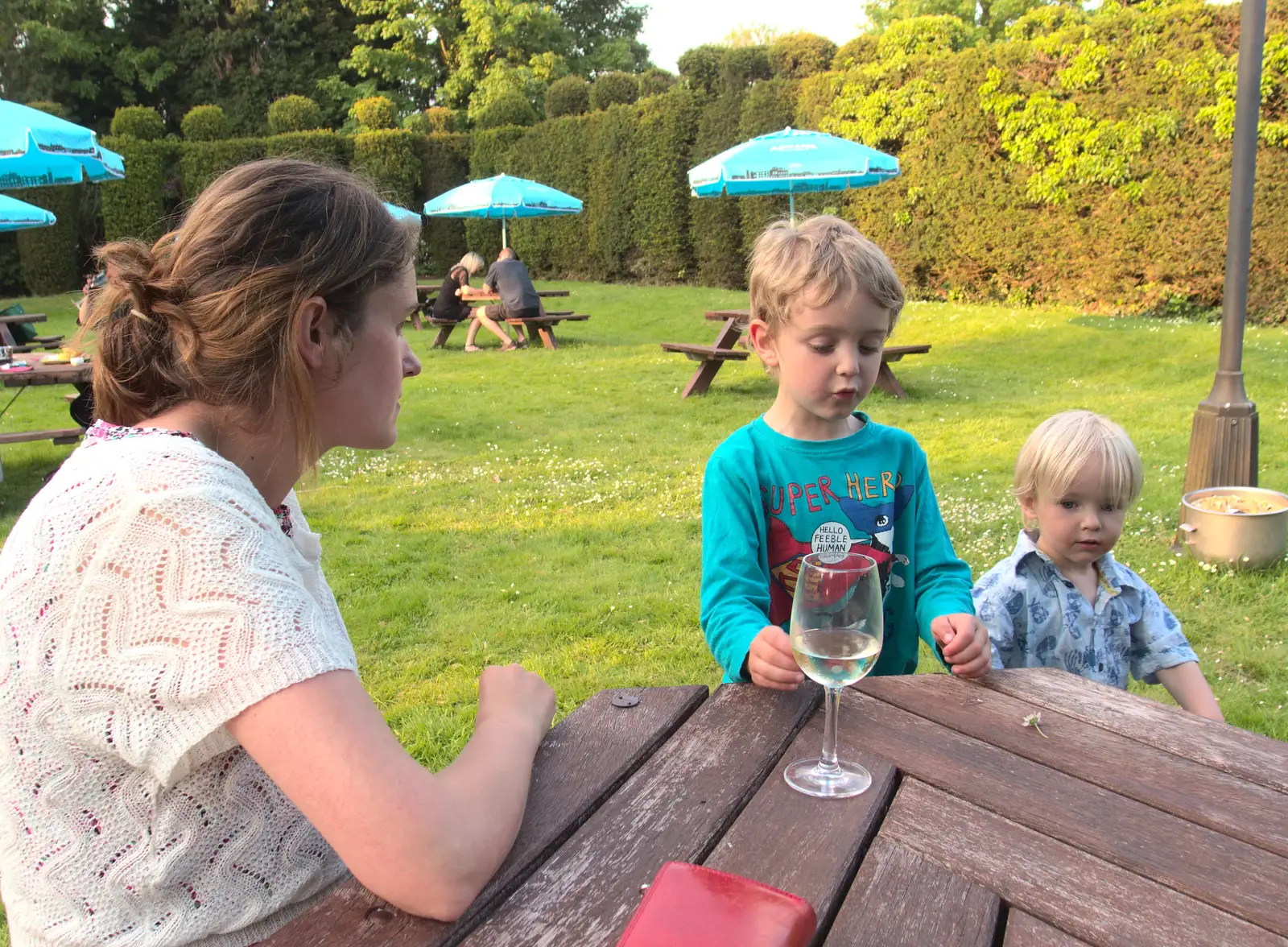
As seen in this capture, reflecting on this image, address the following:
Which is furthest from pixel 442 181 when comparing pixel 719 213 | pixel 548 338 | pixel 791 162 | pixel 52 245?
pixel 791 162

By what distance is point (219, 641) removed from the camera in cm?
100

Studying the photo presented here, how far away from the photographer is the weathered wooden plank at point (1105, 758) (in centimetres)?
129

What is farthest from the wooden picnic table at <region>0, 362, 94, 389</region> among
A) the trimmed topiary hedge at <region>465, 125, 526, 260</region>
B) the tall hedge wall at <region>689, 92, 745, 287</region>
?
the trimmed topiary hedge at <region>465, 125, 526, 260</region>

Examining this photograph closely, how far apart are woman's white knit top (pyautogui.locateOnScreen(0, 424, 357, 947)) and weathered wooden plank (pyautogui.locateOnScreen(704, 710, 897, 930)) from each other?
21.1 inches

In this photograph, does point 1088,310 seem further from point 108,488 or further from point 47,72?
point 47,72

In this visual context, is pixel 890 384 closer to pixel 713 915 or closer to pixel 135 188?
pixel 713 915

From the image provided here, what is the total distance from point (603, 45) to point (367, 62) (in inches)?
367

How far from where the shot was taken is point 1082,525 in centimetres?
253

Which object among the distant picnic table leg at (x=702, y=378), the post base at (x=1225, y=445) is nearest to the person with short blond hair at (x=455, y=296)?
the distant picnic table leg at (x=702, y=378)

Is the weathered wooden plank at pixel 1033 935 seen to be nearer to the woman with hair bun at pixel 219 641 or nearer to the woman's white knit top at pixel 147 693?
the woman with hair bun at pixel 219 641

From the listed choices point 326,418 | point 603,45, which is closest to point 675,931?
point 326,418

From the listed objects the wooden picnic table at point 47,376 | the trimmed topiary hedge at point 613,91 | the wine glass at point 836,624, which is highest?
the trimmed topiary hedge at point 613,91

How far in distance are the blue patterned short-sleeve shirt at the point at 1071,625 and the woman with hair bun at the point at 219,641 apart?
1.64m

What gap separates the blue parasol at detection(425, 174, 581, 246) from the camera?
1598 centimetres
